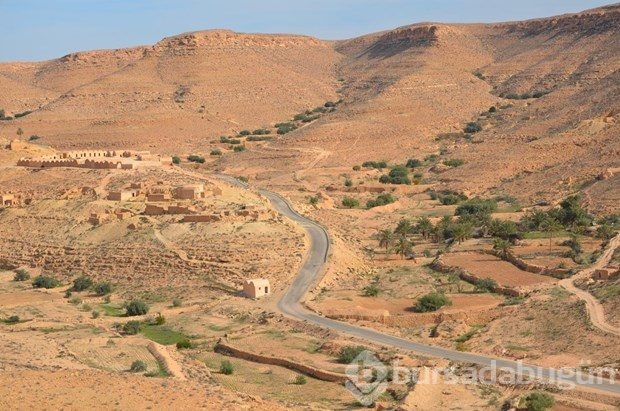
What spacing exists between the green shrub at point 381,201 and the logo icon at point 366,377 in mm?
31943

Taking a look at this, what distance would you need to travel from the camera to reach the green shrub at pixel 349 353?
30.2 metres

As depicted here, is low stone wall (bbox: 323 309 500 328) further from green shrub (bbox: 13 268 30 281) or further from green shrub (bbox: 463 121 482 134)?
green shrub (bbox: 463 121 482 134)

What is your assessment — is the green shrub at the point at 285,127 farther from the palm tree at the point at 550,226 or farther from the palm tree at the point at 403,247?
the palm tree at the point at 403,247

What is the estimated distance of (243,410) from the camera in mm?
23516

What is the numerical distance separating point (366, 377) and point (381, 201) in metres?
34.6

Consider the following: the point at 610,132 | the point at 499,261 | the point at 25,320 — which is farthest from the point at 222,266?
the point at 610,132

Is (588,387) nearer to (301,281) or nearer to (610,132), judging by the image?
(301,281)

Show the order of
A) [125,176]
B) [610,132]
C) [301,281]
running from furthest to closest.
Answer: [610,132] < [125,176] < [301,281]

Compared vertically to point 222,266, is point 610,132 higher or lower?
higher

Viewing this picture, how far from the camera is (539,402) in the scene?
24.7 meters

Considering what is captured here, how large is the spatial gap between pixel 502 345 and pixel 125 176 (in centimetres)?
2830

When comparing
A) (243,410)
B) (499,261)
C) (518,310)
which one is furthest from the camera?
(499,261)

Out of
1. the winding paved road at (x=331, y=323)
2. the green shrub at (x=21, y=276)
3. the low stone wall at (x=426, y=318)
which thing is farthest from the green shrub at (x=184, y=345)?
the green shrub at (x=21, y=276)

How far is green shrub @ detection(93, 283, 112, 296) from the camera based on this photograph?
42.5 metres
